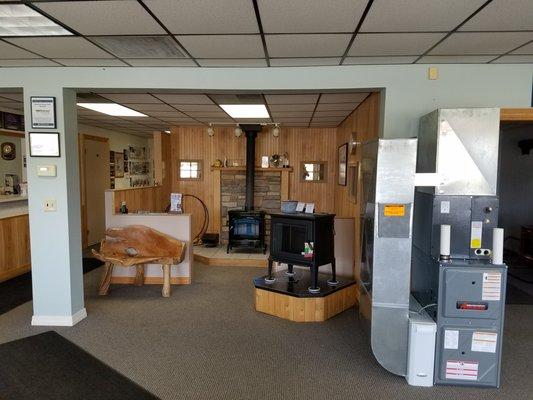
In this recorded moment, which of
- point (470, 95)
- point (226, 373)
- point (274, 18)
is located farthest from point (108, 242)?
point (470, 95)

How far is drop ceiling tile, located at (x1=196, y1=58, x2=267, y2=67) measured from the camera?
2922 millimetres

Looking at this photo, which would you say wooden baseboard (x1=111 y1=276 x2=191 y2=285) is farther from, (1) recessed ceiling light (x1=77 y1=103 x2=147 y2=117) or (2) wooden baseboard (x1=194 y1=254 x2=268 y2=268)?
(1) recessed ceiling light (x1=77 y1=103 x2=147 y2=117)

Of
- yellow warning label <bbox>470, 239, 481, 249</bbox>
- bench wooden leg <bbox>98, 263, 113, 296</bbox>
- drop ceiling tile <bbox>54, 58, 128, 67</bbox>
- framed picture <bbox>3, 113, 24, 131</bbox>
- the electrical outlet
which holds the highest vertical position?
drop ceiling tile <bbox>54, 58, 128, 67</bbox>

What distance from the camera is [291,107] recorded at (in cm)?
460

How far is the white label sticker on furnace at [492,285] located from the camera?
2.41 m

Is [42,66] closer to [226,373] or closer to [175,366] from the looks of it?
[175,366]

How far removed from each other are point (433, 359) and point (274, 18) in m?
2.53

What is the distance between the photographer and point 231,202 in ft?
22.6

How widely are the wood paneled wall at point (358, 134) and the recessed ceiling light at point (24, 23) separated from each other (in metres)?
2.59

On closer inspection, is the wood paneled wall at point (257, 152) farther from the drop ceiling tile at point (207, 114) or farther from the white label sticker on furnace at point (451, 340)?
the white label sticker on furnace at point (451, 340)

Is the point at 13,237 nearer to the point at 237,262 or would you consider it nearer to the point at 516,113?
the point at 237,262

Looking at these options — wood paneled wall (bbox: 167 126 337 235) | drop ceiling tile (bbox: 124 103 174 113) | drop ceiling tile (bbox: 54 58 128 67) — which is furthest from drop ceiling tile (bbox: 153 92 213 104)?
wood paneled wall (bbox: 167 126 337 235)

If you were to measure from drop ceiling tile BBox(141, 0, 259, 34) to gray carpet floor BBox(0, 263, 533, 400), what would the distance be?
2421mm

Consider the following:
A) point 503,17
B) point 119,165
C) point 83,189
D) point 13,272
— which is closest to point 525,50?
point 503,17
